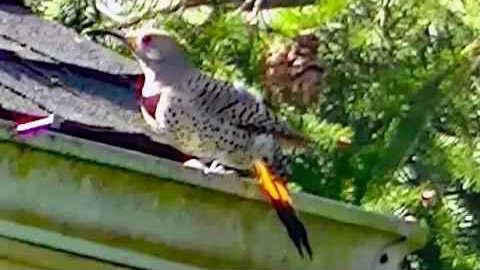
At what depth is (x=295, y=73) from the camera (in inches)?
195

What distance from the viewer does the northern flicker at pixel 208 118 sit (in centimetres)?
376

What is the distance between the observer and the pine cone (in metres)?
4.90

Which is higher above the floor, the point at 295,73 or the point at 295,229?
the point at 295,73

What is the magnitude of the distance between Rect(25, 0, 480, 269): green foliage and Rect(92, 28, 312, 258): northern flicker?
53 centimetres

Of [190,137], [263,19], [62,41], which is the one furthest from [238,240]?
[263,19]

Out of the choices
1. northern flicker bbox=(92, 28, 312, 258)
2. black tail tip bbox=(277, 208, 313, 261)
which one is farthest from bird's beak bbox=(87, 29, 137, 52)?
black tail tip bbox=(277, 208, 313, 261)

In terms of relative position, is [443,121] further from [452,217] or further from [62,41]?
[62,41]

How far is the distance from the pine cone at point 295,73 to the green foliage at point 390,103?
0.03 meters

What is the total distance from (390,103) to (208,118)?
2.86 feet

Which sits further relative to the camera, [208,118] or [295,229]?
[208,118]

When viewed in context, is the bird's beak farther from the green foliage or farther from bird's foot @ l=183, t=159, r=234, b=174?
bird's foot @ l=183, t=159, r=234, b=174

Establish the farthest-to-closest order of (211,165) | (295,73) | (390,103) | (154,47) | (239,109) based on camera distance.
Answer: (295,73) → (390,103) → (154,47) → (239,109) → (211,165)

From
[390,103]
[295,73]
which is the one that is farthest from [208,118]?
[295,73]

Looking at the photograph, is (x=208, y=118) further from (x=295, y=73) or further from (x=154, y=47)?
(x=295, y=73)
